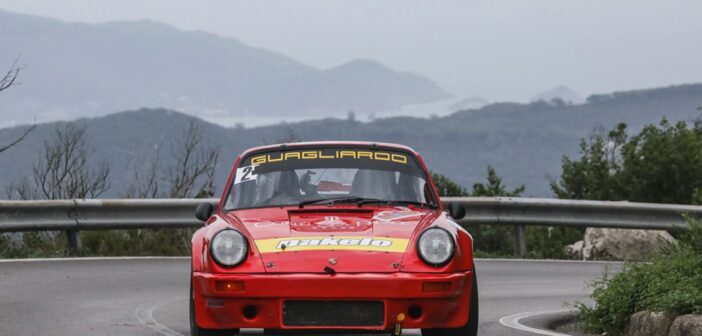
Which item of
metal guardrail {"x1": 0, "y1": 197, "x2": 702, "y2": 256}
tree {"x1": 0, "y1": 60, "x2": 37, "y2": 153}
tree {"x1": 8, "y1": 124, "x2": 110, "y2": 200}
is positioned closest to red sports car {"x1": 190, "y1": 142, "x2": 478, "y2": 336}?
metal guardrail {"x1": 0, "y1": 197, "x2": 702, "y2": 256}

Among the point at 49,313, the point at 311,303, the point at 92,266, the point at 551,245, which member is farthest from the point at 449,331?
the point at 551,245

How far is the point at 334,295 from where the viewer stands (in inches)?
287

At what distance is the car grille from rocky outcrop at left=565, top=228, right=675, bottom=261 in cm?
1146

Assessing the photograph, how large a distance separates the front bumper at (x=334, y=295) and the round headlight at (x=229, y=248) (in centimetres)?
12

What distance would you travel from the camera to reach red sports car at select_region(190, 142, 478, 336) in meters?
7.30

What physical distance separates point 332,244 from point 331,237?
96 millimetres

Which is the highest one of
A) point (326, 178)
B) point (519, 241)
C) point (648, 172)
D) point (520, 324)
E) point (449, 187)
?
point (648, 172)

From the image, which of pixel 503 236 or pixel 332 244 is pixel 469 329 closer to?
pixel 332 244

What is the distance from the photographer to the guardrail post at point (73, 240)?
16328mm

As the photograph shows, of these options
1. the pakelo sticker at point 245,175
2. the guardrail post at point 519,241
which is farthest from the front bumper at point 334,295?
the guardrail post at point 519,241

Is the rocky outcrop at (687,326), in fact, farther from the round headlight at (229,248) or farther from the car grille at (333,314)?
the round headlight at (229,248)

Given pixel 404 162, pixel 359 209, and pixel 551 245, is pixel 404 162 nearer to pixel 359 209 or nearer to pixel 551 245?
pixel 359 209

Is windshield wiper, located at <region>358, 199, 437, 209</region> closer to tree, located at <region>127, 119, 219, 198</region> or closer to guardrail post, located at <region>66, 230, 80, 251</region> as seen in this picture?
guardrail post, located at <region>66, 230, 80, 251</region>

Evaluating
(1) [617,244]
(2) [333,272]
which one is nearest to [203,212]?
(2) [333,272]
